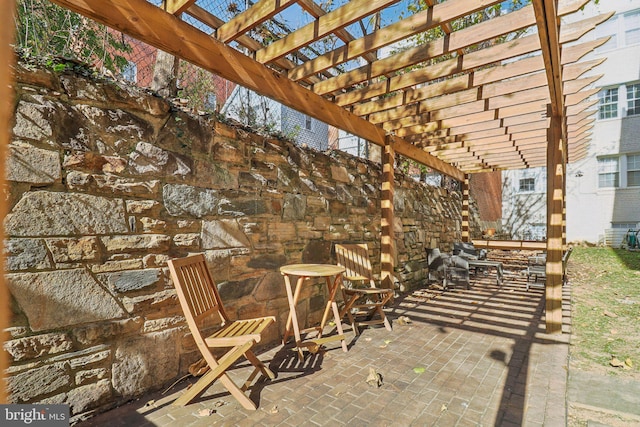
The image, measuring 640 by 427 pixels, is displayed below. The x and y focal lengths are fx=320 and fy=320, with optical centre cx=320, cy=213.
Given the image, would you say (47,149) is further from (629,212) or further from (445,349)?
(629,212)

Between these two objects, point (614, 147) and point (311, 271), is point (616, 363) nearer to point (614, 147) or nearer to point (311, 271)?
point (311, 271)

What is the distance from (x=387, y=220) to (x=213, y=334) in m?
3.05

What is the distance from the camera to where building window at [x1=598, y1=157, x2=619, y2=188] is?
1141 cm

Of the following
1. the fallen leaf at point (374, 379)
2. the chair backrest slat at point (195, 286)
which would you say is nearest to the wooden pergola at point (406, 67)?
the chair backrest slat at point (195, 286)

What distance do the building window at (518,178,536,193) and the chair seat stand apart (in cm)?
1469

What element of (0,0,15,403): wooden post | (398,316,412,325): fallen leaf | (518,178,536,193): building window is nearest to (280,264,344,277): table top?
(398,316,412,325): fallen leaf

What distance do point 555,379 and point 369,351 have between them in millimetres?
1435

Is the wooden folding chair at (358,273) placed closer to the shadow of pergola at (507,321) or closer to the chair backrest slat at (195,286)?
the shadow of pergola at (507,321)

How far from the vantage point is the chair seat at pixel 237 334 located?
6.63 feet

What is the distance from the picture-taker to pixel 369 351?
2.99m

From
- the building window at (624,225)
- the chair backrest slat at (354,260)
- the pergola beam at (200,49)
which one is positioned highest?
the pergola beam at (200,49)

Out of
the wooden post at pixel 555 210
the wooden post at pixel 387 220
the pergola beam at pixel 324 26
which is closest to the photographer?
the pergola beam at pixel 324 26

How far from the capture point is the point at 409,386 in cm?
235

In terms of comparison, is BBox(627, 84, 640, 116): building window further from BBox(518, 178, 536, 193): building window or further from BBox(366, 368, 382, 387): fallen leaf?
BBox(366, 368, 382, 387): fallen leaf
